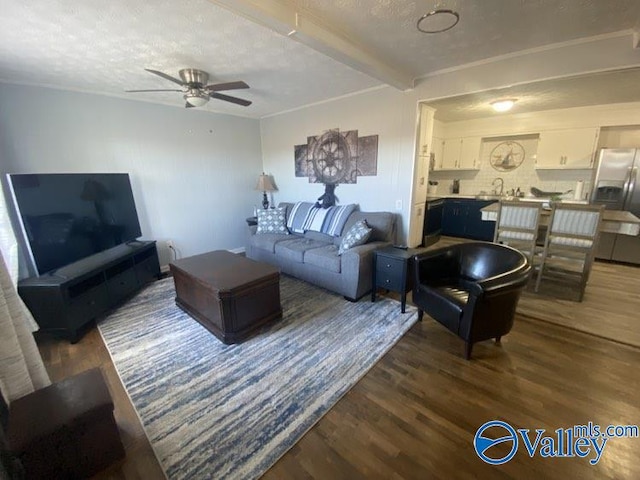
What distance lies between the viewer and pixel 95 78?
2.74 metres

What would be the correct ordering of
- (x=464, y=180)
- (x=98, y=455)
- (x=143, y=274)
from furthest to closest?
(x=464, y=180) → (x=143, y=274) → (x=98, y=455)

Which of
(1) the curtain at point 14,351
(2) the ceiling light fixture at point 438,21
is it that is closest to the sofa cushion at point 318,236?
(2) the ceiling light fixture at point 438,21

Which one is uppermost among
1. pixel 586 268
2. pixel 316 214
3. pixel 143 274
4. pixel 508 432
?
pixel 316 214

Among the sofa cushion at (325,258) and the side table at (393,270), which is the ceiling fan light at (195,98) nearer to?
the sofa cushion at (325,258)

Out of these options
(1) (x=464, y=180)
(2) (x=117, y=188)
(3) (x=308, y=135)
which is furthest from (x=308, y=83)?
(1) (x=464, y=180)

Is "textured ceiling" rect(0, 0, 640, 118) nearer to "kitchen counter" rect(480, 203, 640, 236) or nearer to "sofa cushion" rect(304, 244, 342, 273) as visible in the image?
"kitchen counter" rect(480, 203, 640, 236)

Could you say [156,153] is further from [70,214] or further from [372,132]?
[372,132]

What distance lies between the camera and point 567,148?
4.50 meters

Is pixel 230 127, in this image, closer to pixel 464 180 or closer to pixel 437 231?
pixel 437 231

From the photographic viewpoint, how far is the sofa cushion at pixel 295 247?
11.1 feet

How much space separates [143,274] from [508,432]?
3.82 m

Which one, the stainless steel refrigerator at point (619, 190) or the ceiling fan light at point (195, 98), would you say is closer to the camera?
the ceiling fan light at point (195, 98)

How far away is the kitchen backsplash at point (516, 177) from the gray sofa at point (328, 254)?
3.42 m

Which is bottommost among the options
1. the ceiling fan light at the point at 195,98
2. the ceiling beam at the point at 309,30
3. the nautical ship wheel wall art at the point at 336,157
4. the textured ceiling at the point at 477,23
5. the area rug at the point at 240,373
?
the area rug at the point at 240,373
